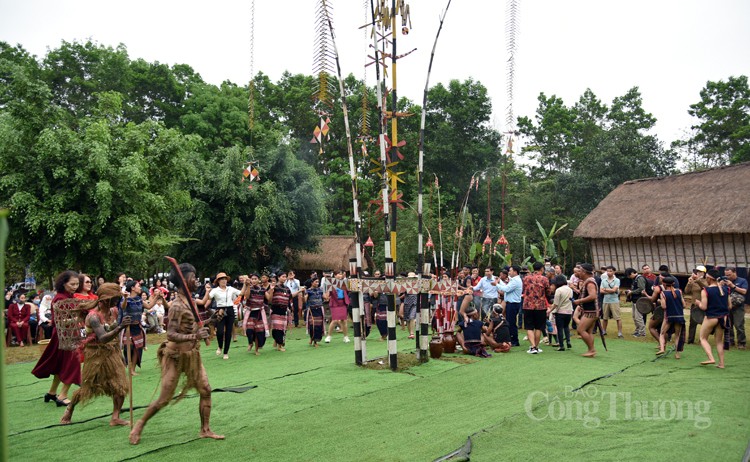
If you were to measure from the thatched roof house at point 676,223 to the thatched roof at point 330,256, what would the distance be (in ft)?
34.7

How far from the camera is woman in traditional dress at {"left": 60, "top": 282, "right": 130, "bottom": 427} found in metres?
6.45

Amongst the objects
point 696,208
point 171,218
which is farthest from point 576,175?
point 171,218

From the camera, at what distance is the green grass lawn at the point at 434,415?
5.53m

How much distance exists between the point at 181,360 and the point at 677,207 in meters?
22.5

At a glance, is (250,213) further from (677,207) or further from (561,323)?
(677,207)

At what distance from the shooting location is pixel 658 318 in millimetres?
11078

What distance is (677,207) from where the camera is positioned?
23.4 m

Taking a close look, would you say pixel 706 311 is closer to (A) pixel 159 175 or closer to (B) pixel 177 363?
(B) pixel 177 363

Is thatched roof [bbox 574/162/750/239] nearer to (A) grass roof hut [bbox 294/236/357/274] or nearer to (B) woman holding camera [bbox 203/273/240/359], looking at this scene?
(A) grass roof hut [bbox 294/236/357/274]

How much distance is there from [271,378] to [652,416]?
217 inches

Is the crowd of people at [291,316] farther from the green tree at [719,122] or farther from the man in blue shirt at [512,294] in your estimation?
the green tree at [719,122]

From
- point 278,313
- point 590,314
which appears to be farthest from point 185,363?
point 590,314

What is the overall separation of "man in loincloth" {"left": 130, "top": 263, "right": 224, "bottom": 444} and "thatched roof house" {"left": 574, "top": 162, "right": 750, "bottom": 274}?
20.1 metres

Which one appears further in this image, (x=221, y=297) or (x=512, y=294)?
(x=512, y=294)
